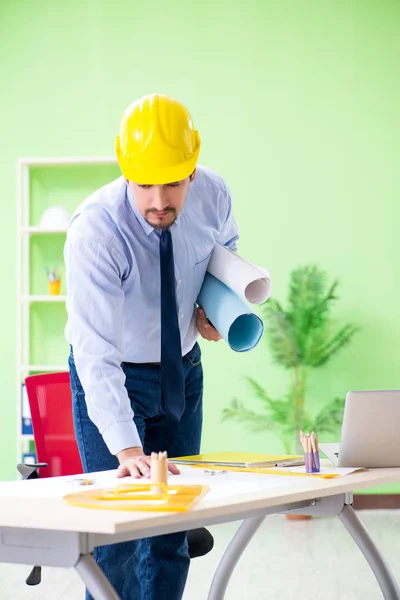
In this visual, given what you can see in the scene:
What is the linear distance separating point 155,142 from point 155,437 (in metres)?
0.78

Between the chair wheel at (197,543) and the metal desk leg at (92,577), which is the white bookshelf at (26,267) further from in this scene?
the metal desk leg at (92,577)

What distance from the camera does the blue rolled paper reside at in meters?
2.00

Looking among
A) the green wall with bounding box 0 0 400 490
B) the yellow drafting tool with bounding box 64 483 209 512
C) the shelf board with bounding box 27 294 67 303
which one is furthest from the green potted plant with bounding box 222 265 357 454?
the yellow drafting tool with bounding box 64 483 209 512

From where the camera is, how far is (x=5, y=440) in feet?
17.4

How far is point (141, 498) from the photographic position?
138 cm

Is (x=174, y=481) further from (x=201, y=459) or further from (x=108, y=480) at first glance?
(x=201, y=459)

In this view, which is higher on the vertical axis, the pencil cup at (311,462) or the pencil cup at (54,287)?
the pencil cup at (54,287)

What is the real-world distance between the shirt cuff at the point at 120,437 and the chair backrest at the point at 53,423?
42.8 inches

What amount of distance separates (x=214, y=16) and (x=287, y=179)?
1.13m

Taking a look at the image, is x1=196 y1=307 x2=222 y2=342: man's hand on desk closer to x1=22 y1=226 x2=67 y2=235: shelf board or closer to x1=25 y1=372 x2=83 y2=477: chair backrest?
x1=25 y1=372 x2=83 y2=477: chair backrest

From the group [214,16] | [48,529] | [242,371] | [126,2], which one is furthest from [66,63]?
[48,529]

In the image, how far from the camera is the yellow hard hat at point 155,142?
182 cm

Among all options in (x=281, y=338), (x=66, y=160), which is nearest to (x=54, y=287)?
(x=66, y=160)

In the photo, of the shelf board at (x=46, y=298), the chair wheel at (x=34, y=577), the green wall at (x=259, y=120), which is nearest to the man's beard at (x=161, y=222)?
the chair wheel at (x=34, y=577)
